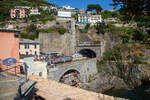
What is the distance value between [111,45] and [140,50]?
8327 millimetres

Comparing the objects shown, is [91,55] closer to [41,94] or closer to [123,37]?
[123,37]

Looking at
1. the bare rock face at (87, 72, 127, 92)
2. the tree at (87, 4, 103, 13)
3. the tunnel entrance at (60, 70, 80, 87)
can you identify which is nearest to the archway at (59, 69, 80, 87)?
the tunnel entrance at (60, 70, 80, 87)

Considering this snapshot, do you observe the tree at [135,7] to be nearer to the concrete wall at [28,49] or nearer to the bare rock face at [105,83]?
the concrete wall at [28,49]

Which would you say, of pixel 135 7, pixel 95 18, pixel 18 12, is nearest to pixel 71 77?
pixel 135 7

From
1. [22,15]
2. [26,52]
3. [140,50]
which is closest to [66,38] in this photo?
[26,52]

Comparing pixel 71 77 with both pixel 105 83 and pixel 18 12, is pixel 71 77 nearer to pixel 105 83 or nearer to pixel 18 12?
pixel 105 83

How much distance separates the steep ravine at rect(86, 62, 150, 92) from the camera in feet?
85.5

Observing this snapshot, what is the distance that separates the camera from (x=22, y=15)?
55.6 m

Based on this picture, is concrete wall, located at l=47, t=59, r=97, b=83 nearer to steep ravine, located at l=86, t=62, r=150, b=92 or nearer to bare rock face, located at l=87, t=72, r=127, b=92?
steep ravine, located at l=86, t=62, r=150, b=92

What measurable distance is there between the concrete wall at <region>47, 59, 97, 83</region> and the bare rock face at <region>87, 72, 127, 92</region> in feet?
5.79

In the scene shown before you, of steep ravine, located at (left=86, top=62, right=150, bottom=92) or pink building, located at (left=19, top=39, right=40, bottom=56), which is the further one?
steep ravine, located at (left=86, top=62, right=150, bottom=92)

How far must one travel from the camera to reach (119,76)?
1109 inches

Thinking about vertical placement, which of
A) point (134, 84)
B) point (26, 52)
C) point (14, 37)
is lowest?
point (134, 84)

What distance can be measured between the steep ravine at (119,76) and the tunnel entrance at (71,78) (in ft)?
8.86
